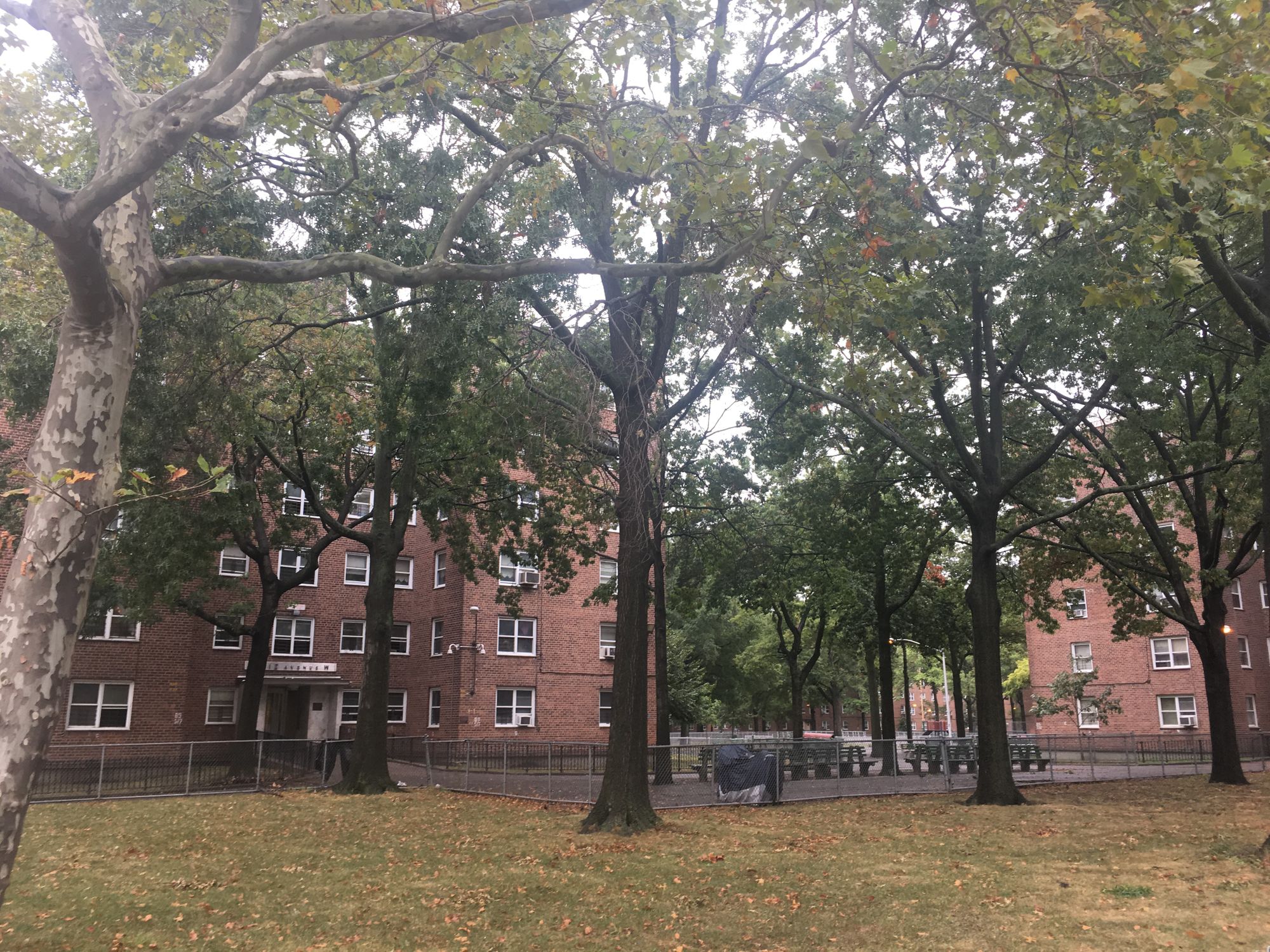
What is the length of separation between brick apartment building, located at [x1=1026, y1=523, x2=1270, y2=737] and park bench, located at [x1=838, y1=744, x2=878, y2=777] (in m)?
23.6

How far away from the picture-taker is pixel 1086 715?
43.5 meters

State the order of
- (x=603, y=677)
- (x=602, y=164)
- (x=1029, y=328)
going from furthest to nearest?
(x=603, y=677)
(x=1029, y=328)
(x=602, y=164)

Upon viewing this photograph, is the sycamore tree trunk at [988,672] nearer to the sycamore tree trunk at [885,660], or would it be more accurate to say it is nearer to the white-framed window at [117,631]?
the sycamore tree trunk at [885,660]

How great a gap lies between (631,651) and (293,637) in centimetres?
2547

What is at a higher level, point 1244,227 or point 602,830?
point 1244,227

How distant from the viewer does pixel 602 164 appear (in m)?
11.1

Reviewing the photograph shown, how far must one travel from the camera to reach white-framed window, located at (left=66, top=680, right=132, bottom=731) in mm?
28078

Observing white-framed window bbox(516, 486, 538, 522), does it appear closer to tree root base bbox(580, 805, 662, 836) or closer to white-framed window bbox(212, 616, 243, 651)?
tree root base bbox(580, 805, 662, 836)

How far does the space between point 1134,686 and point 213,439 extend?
41539 mm

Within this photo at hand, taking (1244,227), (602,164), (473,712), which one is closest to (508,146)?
(602,164)

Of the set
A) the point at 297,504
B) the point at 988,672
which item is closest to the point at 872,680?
the point at 988,672

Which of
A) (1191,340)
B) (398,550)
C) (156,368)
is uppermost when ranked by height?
(1191,340)

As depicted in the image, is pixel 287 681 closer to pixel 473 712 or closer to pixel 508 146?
pixel 473 712

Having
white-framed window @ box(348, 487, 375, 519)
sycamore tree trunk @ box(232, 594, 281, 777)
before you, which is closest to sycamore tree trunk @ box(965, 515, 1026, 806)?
white-framed window @ box(348, 487, 375, 519)
